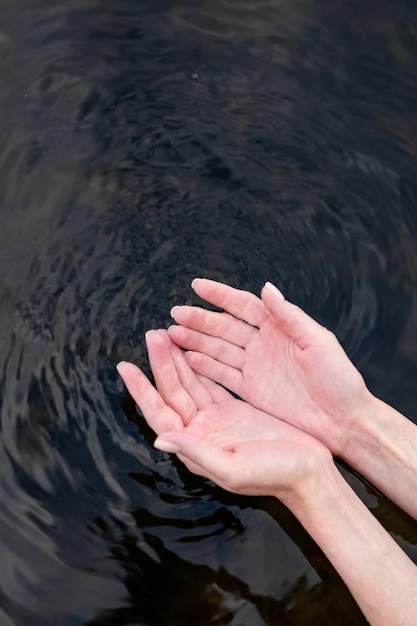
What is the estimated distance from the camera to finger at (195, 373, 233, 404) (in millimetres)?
3244

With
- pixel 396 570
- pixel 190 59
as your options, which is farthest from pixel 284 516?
pixel 190 59

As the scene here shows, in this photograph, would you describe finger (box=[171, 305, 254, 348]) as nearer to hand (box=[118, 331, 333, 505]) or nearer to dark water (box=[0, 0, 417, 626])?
hand (box=[118, 331, 333, 505])

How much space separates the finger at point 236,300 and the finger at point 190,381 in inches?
10.8

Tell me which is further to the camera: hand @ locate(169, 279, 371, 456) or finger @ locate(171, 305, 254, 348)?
finger @ locate(171, 305, 254, 348)

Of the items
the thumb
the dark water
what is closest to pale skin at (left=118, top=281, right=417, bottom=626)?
the thumb

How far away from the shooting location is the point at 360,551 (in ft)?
9.54

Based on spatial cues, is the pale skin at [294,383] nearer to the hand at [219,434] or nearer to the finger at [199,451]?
the hand at [219,434]

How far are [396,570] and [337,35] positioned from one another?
3.09m

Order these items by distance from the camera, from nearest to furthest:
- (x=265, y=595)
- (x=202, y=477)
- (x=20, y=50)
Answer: (x=265, y=595) < (x=202, y=477) < (x=20, y=50)

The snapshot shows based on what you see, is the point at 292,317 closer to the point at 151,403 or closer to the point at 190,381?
the point at 190,381

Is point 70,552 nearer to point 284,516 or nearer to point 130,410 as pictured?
point 130,410

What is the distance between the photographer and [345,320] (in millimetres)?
3857

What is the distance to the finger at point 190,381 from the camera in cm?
321

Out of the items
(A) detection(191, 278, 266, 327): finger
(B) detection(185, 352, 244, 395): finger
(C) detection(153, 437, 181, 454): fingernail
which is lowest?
(B) detection(185, 352, 244, 395): finger
